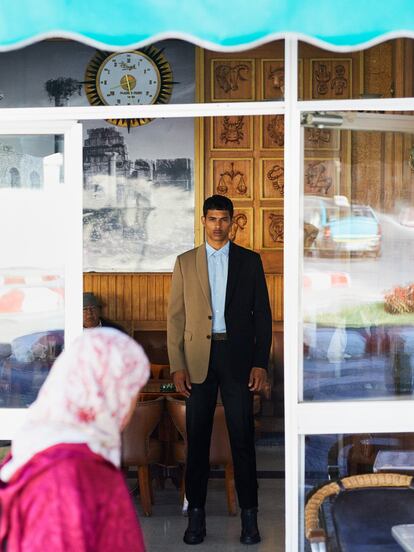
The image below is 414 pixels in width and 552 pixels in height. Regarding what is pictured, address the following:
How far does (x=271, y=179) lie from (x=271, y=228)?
1.38 feet

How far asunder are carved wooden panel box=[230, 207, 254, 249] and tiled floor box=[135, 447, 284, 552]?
245 cm

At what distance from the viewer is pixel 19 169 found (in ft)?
14.3

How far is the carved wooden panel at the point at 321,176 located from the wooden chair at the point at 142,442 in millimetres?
1938

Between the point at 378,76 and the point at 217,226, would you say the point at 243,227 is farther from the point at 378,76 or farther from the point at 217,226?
the point at 378,76

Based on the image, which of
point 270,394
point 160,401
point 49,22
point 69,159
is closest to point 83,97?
point 270,394

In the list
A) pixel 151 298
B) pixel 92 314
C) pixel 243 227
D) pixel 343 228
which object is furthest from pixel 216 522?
pixel 243 227

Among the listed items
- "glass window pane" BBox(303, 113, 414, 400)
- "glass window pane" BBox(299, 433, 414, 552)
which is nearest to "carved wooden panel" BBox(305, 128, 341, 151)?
"glass window pane" BBox(303, 113, 414, 400)

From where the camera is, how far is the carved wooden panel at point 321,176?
409 centimetres

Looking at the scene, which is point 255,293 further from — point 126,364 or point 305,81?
point 126,364

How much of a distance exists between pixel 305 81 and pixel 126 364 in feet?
7.80

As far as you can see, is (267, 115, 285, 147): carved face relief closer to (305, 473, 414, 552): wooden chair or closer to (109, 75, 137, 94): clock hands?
(109, 75, 137, 94): clock hands

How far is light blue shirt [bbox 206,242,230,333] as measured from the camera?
507 centimetres

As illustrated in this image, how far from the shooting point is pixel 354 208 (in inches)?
165

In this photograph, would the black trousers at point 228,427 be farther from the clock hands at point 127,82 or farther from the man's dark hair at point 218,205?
the clock hands at point 127,82
